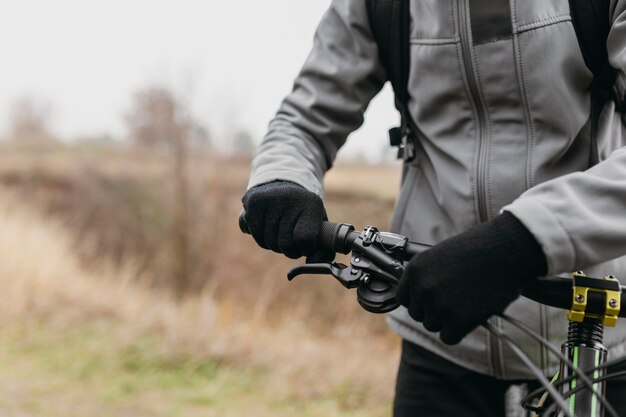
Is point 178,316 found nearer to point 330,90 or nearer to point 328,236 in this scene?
point 330,90

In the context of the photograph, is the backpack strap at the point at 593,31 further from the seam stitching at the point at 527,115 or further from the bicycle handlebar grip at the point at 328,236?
the bicycle handlebar grip at the point at 328,236

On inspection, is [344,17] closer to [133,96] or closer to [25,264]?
[25,264]

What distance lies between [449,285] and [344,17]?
0.87 m

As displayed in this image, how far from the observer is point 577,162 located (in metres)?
1.50

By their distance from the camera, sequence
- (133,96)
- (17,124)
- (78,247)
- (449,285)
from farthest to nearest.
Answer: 1. (17,124)
2. (133,96)
3. (78,247)
4. (449,285)

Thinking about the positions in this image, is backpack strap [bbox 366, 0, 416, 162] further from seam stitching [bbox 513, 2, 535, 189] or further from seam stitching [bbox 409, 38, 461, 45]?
seam stitching [bbox 513, 2, 535, 189]

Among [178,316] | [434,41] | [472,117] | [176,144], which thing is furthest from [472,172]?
[176,144]

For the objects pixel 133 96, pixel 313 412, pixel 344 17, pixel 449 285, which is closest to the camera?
pixel 449 285

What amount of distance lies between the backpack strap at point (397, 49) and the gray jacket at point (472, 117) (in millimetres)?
27

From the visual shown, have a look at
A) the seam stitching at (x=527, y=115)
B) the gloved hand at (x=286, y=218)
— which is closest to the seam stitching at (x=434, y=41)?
the seam stitching at (x=527, y=115)

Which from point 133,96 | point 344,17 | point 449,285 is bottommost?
point 449,285

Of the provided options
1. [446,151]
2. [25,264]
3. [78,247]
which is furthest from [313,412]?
[78,247]

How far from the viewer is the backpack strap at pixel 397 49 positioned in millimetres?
1631

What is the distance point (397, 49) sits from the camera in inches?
65.0
